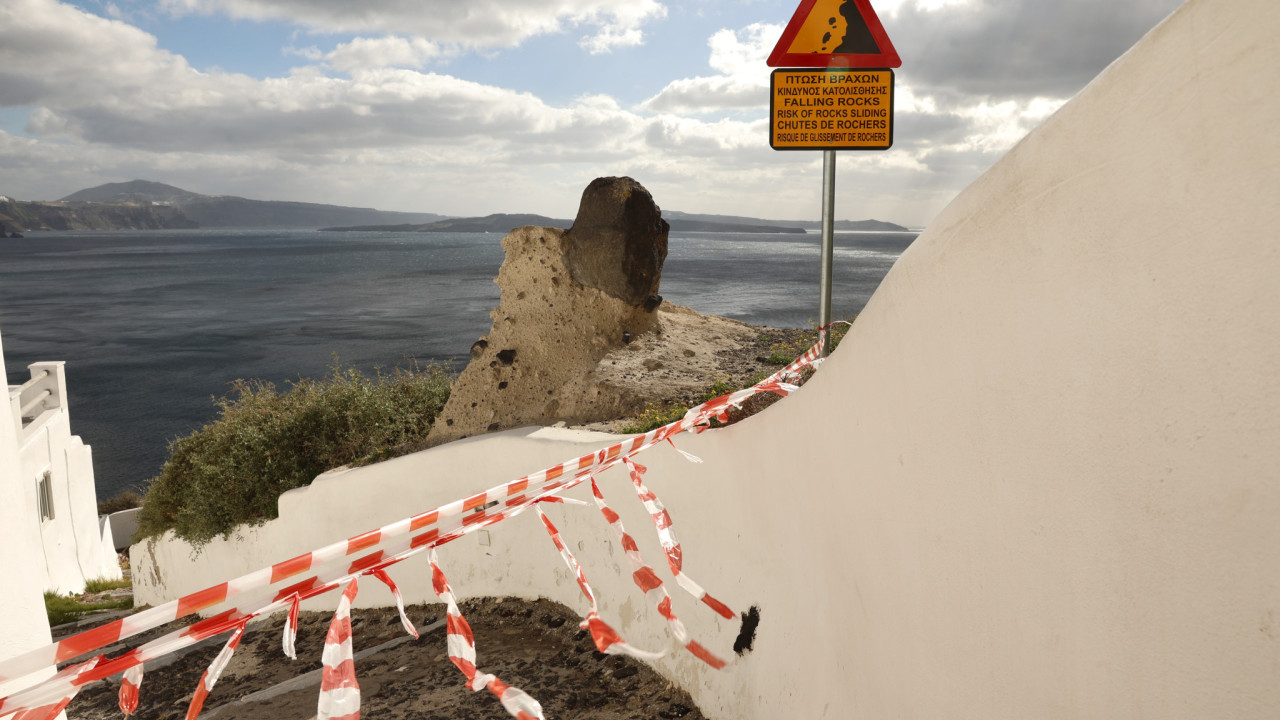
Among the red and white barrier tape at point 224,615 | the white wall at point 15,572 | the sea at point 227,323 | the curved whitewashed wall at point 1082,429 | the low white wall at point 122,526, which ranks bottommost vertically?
the low white wall at point 122,526

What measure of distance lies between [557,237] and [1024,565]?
7.42m

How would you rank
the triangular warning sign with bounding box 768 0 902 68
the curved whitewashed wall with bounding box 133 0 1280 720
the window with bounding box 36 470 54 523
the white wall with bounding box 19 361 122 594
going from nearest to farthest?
the curved whitewashed wall with bounding box 133 0 1280 720, the triangular warning sign with bounding box 768 0 902 68, the white wall with bounding box 19 361 122 594, the window with bounding box 36 470 54 523

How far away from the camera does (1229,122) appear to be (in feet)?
4.20

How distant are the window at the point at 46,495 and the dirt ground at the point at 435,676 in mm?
10222

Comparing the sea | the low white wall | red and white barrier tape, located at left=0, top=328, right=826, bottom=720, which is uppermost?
red and white barrier tape, located at left=0, top=328, right=826, bottom=720

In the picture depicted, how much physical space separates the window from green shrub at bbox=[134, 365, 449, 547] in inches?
332

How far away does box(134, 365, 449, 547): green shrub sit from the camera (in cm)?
862

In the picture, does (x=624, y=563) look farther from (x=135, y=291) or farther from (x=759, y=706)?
(x=135, y=291)

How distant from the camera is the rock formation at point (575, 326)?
7.99 metres

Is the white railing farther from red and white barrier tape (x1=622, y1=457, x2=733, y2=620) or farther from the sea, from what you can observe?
red and white barrier tape (x1=622, y1=457, x2=733, y2=620)

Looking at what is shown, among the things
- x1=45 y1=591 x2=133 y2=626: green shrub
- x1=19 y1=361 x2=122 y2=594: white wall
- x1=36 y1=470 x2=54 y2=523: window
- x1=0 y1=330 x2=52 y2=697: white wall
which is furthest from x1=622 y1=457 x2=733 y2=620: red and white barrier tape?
x1=36 y1=470 x2=54 y2=523: window

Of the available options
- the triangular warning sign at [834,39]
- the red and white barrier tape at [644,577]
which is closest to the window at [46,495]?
the red and white barrier tape at [644,577]

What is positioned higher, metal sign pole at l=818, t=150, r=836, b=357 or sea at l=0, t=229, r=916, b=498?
metal sign pole at l=818, t=150, r=836, b=357

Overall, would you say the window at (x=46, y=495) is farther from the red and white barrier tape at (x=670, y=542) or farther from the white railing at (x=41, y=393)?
the red and white barrier tape at (x=670, y=542)
